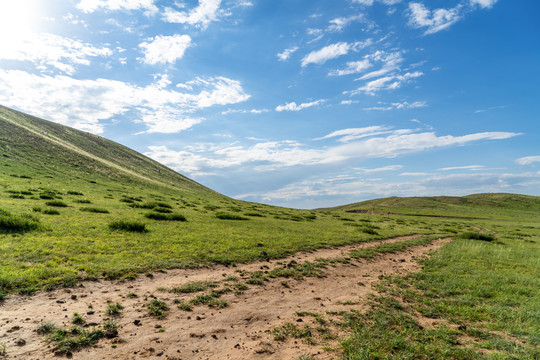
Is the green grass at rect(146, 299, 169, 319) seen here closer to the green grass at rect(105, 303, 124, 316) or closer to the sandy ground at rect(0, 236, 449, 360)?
the sandy ground at rect(0, 236, 449, 360)

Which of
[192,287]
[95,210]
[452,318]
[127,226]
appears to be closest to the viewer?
[452,318]

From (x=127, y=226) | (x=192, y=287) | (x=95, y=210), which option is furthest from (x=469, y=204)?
(x=192, y=287)

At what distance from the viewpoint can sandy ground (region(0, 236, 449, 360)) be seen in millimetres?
6453

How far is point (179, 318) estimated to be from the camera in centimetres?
814

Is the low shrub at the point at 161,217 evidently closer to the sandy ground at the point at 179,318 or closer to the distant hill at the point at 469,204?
the sandy ground at the point at 179,318

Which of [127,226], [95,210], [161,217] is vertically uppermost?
[95,210]

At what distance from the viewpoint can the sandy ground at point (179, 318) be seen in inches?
254

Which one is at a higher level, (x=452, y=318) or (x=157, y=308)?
(x=157, y=308)

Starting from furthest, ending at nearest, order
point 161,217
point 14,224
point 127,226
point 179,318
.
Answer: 1. point 161,217
2. point 127,226
3. point 14,224
4. point 179,318

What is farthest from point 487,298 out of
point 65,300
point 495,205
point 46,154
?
point 495,205

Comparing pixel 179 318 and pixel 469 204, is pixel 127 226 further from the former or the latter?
pixel 469 204

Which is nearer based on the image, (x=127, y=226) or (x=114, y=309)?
(x=114, y=309)

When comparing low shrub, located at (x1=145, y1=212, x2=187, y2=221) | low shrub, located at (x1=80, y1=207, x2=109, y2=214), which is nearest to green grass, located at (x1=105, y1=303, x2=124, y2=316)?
low shrub, located at (x1=145, y1=212, x2=187, y2=221)

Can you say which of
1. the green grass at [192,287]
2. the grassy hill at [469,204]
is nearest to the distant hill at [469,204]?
the grassy hill at [469,204]
